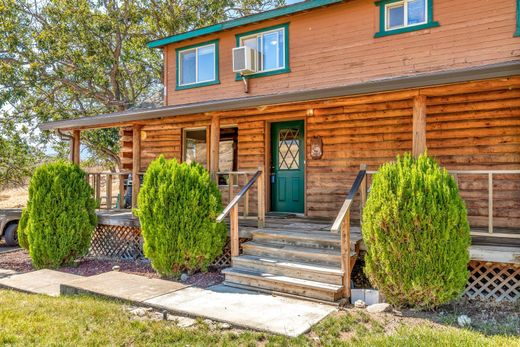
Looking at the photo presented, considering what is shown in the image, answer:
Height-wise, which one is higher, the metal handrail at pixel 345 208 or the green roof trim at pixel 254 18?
the green roof trim at pixel 254 18

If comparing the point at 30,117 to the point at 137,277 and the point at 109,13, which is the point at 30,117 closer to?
the point at 109,13

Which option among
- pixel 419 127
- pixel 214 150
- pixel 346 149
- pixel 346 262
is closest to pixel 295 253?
pixel 346 262

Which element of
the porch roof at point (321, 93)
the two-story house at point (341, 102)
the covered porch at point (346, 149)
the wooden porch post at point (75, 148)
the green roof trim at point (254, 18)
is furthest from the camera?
the wooden porch post at point (75, 148)

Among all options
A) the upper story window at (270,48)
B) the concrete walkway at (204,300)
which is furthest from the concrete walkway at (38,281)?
the upper story window at (270,48)

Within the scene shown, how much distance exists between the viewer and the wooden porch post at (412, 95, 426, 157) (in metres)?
5.32

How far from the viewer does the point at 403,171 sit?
4797 mm

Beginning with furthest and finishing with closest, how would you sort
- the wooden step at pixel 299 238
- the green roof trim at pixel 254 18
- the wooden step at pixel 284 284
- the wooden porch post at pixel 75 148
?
the wooden porch post at pixel 75 148
the green roof trim at pixel 254 18
the wooden step at pixel 299 238
the wooden step at pixel 284 284

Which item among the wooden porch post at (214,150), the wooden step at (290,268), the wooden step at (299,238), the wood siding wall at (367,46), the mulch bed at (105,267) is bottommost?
the mulch bed at (105,267)

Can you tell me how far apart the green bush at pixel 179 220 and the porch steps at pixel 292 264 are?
0.63 m

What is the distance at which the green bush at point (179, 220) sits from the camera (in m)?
6.32

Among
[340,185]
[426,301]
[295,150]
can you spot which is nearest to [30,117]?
[295,150]

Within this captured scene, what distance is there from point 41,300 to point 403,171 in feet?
16.2

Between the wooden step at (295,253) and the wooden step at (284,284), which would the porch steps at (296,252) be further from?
the wooden step at (284,284)

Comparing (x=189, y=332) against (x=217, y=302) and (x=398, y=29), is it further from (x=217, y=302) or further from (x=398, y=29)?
(x=398, y=29)
